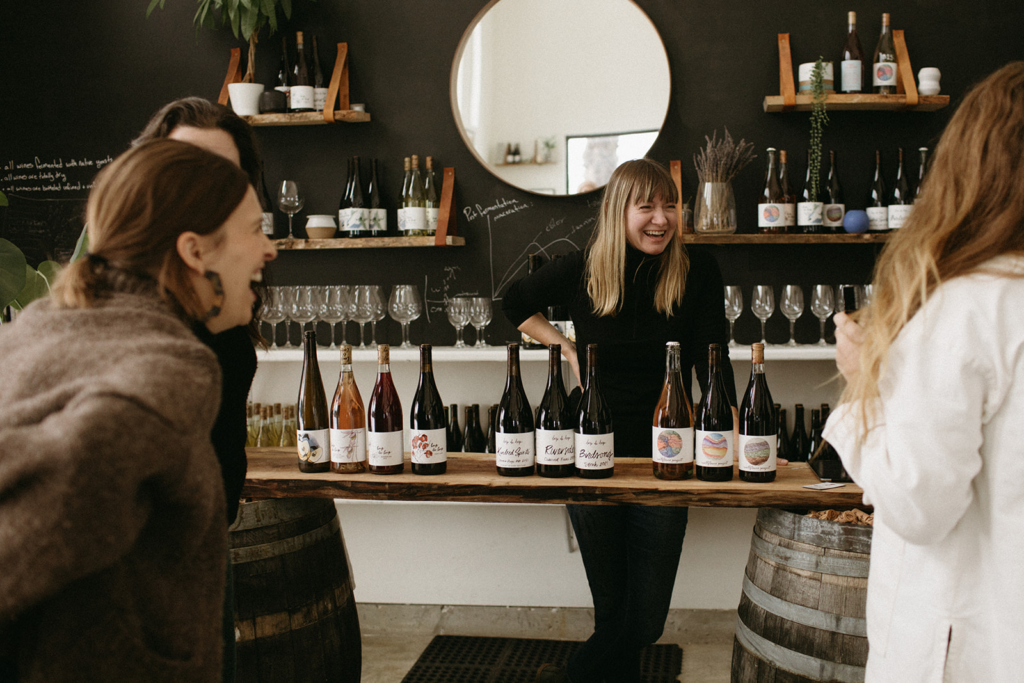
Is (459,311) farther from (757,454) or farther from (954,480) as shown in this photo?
(954,480)

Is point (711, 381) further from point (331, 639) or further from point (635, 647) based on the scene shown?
point (331, 639)

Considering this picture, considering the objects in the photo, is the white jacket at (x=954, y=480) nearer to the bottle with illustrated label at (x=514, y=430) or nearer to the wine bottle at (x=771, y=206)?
the bottle with illustrated label at (x=514, y=430)

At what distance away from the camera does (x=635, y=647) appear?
6.94 feet

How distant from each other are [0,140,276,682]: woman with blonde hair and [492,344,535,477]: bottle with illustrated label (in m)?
0.86

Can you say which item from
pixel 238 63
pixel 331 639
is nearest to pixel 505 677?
pixel 331 639

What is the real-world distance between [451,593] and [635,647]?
113 centimetres

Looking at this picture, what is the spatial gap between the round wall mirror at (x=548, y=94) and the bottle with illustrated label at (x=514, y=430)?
1.37 m

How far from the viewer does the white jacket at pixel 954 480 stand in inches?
38.4

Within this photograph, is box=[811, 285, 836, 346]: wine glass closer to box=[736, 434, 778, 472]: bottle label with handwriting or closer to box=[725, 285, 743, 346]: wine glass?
box=[725, 285, 743, 346]: wine glass

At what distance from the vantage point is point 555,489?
1617 millimetres

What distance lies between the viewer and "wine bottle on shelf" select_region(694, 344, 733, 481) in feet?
5.38

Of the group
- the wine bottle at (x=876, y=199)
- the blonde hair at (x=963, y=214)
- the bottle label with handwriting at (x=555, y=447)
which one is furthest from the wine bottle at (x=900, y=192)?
the blonde hair at (x=963, y=214)

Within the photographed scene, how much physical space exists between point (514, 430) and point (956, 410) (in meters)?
1.17

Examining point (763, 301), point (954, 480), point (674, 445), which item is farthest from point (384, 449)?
point (763, 301)
